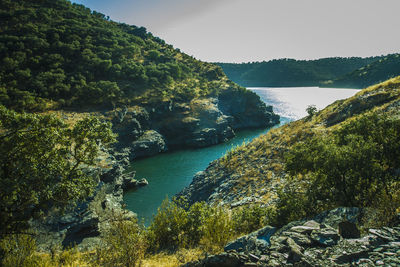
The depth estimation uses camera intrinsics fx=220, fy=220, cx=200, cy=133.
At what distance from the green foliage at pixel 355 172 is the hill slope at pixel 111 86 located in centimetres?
5544

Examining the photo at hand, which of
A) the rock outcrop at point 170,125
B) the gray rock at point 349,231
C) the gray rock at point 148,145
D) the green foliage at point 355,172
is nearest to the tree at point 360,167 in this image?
the green foliage at point 355,172

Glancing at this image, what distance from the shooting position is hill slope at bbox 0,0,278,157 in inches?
2443

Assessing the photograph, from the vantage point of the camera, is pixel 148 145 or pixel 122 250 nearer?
pixel 122 250

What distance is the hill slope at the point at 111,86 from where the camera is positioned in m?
62.1

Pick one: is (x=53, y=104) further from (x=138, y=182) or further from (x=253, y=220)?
(x=253, y=220)

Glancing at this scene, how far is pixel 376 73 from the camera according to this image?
129 m

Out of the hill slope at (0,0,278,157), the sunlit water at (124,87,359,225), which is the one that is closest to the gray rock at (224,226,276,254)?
the sunlit water at (124,87,359,225)

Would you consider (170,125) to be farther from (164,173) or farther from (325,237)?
(325,237)

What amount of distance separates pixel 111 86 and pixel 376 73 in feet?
477

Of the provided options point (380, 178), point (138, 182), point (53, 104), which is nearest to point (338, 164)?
point (380, 178)

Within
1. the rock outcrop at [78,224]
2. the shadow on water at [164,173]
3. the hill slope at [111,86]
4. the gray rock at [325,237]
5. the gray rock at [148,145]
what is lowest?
the shadow on water at [164,173]

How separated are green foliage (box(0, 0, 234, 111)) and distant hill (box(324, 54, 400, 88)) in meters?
101

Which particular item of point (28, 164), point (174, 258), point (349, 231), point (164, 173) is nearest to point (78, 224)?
point (28, 164)

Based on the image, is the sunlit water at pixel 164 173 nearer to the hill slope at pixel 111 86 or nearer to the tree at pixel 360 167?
the hill slope at pixel 111 86
